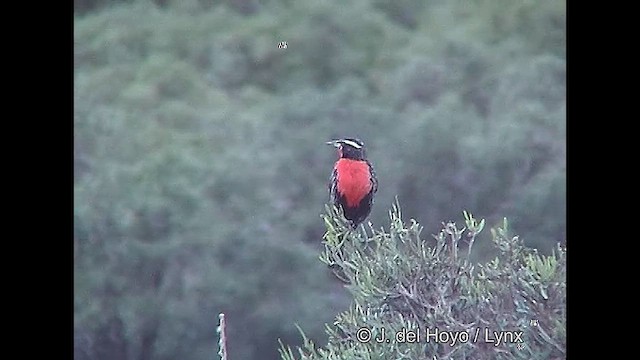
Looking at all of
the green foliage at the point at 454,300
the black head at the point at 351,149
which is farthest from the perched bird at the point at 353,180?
the green foliage at the point at 454,300

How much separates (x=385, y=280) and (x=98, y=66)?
36.0 inches

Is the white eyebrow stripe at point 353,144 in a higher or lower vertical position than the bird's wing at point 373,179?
higher

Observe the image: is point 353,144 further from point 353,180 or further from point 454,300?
point 454,300

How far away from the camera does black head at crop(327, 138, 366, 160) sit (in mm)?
2346

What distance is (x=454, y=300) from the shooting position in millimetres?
2326

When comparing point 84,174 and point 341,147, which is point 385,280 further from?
point 84,174

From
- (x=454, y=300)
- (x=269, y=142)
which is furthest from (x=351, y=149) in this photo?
(x=454, y=300)

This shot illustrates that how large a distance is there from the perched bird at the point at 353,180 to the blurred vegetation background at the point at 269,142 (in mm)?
28

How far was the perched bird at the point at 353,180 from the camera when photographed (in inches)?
92.1

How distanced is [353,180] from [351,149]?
79 mm

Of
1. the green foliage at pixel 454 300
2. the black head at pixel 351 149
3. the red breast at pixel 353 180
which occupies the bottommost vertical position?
the green foliage at pixel 454 300

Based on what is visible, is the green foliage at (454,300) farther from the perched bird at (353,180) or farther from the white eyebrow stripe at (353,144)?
the white eyebrow stripe at (353,144)

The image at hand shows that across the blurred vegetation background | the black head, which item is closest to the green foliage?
the blurred vegetation background

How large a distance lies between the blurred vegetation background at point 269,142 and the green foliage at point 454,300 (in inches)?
1.9
